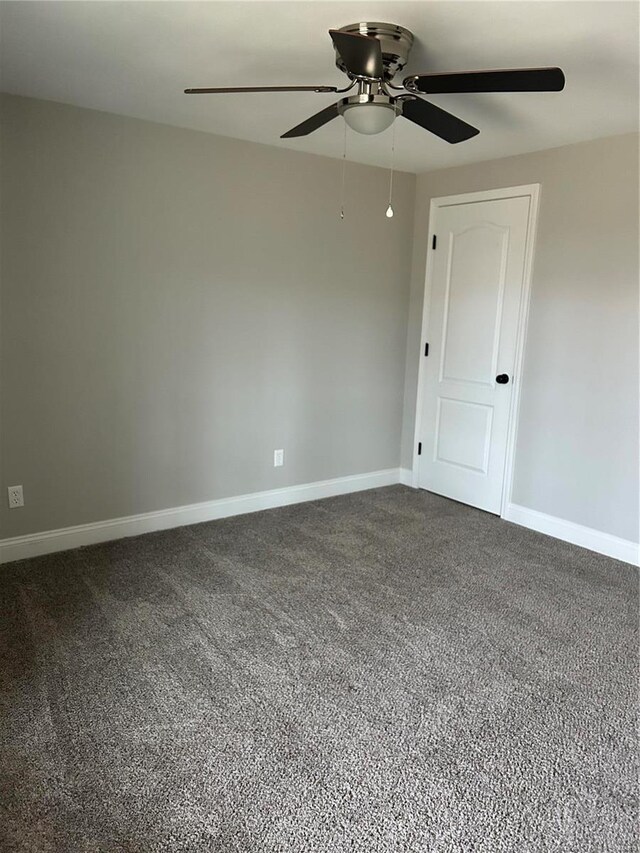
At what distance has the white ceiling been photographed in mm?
1939

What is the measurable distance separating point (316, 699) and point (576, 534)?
218 centimetres

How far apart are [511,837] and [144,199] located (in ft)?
10.7

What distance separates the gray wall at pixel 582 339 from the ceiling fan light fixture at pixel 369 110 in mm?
1773

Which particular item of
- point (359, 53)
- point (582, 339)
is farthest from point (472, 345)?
point (359, 53)

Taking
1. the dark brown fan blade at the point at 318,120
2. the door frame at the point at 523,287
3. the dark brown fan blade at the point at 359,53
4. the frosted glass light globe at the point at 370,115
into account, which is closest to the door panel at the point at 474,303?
the door frame at the point at 523,287

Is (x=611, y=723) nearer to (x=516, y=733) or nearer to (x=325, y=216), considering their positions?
(x=516, y=733)

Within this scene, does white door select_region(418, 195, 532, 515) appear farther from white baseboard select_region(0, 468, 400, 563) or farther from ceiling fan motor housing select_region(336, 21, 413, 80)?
ceiling fan motor housing select_region(336, 21, 413, 80)

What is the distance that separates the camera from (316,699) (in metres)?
2.20

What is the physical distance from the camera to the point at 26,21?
6.79ft

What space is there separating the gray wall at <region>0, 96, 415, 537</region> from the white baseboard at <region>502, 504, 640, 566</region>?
1246mm

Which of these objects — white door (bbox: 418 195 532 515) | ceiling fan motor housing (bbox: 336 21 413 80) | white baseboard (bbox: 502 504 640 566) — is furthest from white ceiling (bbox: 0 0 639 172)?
white baseboard (bbox: 502 504 640 566)

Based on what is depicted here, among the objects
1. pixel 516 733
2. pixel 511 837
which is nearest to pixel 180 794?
pixel 511 837

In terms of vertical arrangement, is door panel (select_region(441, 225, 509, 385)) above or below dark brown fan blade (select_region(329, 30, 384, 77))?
below

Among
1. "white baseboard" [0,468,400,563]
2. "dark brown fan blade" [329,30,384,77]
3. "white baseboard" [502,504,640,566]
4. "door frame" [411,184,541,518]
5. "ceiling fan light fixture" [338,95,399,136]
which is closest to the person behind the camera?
"dark brown fan blade" [329,30,384,77]
